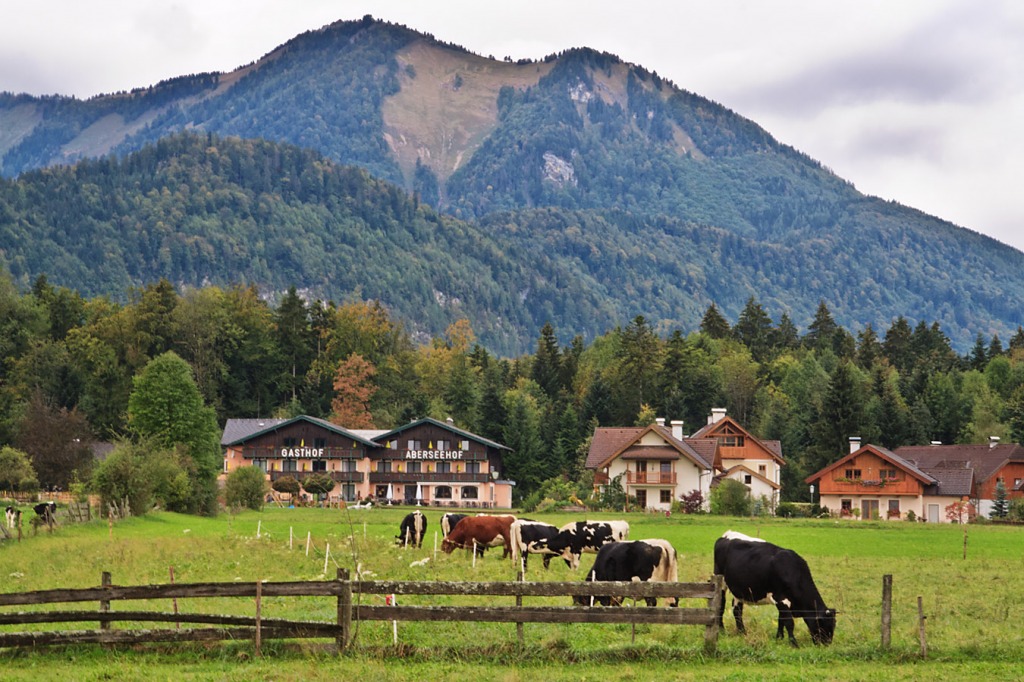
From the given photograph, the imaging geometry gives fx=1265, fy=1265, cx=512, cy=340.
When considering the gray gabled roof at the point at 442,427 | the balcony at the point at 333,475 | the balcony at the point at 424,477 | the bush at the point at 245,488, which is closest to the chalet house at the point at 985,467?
the gray gabled roof at the point at 442,427

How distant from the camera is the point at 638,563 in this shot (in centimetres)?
2767

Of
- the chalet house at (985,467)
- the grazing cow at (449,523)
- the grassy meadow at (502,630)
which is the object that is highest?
the chalet house at (985,467)

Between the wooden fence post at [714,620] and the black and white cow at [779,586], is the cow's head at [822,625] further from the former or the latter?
the wooden fence post at [714,620]

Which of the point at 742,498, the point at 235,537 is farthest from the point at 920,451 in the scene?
the point at 235,537

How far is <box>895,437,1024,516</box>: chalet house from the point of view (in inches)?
Answer: 3487

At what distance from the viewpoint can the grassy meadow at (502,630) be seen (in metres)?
20.0

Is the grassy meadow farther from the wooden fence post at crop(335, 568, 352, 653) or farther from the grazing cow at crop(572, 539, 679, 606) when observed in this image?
the grazing cow at crop(572, 539, 679, 606)

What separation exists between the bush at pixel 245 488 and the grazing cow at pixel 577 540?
41.9 meters

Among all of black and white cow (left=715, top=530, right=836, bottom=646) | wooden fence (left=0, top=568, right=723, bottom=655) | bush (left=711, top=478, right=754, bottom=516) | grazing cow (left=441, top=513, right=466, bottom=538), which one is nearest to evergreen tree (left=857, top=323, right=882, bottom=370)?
bush (left=711, top=478, right=754, bottom=516)

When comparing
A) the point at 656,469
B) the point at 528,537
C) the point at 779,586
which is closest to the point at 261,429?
the point at 656,469

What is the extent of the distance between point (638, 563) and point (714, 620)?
6486mm

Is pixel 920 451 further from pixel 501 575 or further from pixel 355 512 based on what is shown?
pixel 501 575

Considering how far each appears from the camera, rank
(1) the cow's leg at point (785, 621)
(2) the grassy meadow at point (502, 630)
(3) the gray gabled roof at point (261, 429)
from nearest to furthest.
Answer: (2) the grassy meadow at point (502, 630), (1) the cow's leg at point (785, 621), (3) the gray gabled roof at point (261, 429)

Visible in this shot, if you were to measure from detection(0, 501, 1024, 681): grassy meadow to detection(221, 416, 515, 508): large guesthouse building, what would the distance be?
63.5 metres
